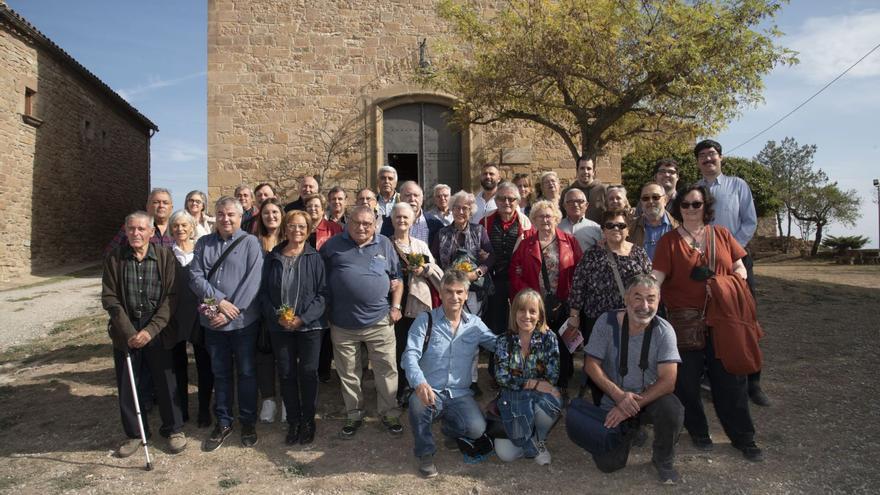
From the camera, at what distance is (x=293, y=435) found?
3795mm

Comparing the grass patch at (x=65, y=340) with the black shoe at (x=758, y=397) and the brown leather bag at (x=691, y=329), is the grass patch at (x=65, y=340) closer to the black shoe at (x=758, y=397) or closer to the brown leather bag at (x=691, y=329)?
the brown leather bag at (x=691, y=329)

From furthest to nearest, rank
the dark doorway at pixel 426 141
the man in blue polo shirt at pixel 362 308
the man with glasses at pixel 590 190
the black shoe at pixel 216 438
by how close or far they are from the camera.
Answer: the dark doorway at pixel 426 141
the man with glasses at pixel 590 190
the man in blue polo shirt at pixel 362 308
the black shoe at pixel 216 438

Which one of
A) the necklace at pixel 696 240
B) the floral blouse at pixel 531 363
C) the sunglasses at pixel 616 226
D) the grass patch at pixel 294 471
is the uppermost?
the sunglasses at pixel 616 226

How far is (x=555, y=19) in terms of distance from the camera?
7.88 meters

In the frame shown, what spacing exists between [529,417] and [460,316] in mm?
805

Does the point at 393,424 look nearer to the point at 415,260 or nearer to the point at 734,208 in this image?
the point at 415,260

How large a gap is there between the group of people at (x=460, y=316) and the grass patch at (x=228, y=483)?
19.5 inches

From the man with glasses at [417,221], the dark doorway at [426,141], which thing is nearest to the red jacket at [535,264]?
the man with glasses at [417,221]

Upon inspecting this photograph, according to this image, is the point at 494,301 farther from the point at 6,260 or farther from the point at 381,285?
the point at 6,260

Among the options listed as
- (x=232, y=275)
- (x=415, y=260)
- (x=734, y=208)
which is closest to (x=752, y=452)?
(x=734, y=208)

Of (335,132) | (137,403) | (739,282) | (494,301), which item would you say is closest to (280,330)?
(137,403)

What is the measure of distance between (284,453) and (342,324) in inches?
37.1

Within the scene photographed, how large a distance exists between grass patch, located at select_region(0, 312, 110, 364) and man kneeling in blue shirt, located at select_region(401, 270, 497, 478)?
195 inches

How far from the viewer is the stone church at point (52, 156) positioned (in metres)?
12.4
